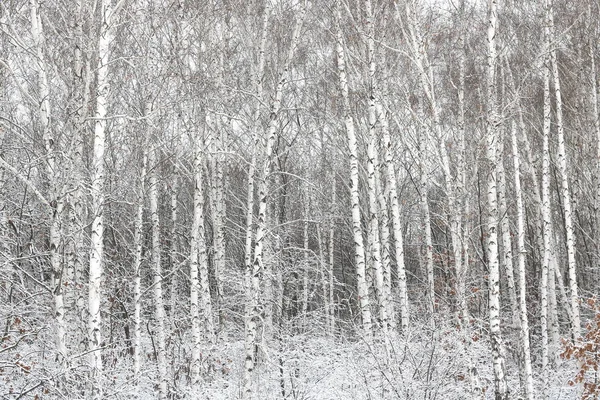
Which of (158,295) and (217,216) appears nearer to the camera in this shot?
(158,295)

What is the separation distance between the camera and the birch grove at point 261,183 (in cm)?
775

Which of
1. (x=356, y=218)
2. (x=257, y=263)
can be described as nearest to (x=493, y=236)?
(x=356, y=218)

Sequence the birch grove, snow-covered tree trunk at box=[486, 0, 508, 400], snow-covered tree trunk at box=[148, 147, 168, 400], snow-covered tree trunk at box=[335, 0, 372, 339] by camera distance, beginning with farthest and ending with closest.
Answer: snow-covered tree trunk at box=[335, 0, 372, 339]
snow-covered tree trunk at box=[148, 147, 168, 400]
snow-covered tree trunk at box=[486, 0, 508, 400]
the birch grove

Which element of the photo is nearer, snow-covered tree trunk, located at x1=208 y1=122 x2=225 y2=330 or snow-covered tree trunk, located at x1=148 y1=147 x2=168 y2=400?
snow-covered tree trunk, located at x1=148 y1=147 x2=168 y2=400

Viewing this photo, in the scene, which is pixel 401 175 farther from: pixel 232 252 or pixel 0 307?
pixel 0 307

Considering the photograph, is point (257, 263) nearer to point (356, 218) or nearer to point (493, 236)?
point (356, 218)

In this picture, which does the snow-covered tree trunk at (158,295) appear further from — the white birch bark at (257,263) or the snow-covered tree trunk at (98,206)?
the snow-covered tree trunk at (98,206)

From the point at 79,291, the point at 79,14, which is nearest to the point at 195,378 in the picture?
the point at 79,291

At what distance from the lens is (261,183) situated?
31.2ft

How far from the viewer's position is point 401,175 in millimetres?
23562

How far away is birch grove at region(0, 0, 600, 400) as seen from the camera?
25.4 ft

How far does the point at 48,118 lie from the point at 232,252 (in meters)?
17.2

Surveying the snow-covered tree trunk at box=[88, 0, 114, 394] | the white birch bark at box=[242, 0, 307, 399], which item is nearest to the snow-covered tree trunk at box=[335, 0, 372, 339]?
the white birch bark at box=[242, 0, 307, 399]

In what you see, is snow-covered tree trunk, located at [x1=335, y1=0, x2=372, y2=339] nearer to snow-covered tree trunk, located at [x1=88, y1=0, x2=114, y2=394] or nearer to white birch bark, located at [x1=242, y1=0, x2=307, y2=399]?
white birch bark, located at [x1=242, y1=0, x2=307, y2=399]
